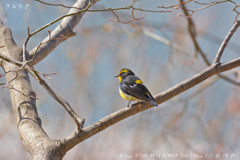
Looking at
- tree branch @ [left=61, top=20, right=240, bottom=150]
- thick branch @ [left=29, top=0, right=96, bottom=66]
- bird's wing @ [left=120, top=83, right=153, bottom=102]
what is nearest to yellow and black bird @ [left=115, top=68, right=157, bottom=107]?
bird's wing @ [left=120, top=83, right=153, bottom=102]

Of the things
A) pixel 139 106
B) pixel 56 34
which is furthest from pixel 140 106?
pixel 56 34

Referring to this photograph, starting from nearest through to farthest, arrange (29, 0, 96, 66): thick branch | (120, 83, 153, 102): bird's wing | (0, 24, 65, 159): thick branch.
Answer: (0, 24, 65, 159): thick branch → (120, 83, 153, 102): bird's wing → (29, 0, 96, 66): thick branch

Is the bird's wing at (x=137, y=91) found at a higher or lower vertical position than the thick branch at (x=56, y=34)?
lower

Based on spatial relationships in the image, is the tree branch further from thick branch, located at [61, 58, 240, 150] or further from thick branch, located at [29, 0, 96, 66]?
thick branch, located at [29, 0, 96, 66]

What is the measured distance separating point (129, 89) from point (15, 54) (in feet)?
5.54

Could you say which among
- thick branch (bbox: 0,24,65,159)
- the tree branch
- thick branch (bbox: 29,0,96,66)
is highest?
thick branch (bbox: 29,0,96,66)

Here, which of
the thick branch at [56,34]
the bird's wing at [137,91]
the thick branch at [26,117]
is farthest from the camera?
the thick branch at [56,34]

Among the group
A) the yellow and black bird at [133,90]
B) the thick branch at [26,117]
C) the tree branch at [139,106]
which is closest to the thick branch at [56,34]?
the thick branch at [26,117]

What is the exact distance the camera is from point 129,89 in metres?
3.65

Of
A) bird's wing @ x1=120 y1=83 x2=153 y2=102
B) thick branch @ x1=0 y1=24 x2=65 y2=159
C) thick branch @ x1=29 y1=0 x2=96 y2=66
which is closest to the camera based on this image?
thick branch @ x1=0 y1=24 x2=65 y2=159

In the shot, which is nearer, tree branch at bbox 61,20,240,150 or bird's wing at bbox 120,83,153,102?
tree branch at bbox 61,20,240,150

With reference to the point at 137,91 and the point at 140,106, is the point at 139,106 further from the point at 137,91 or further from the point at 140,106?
the point at 137,91

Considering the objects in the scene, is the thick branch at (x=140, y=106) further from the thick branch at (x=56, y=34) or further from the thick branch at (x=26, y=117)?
the thick branch at (x=56, y=34)

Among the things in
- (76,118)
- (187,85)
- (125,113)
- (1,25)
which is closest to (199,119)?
(187,85)
